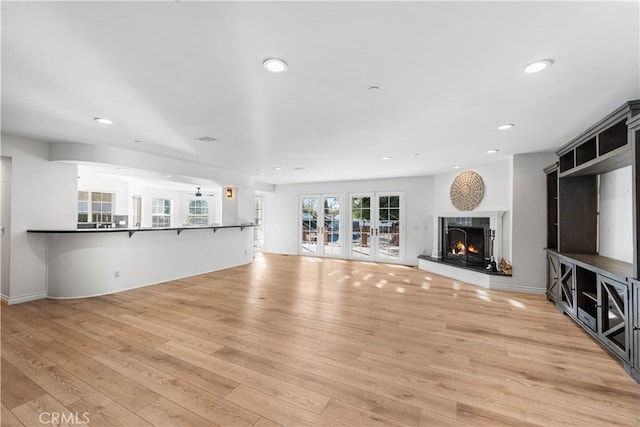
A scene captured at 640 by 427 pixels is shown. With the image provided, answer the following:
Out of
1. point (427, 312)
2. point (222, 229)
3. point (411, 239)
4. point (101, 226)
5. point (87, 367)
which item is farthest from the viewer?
point (411, 239)

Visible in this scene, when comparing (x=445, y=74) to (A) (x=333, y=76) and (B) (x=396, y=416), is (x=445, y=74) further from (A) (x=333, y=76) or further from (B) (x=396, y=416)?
(B) (x=396, y=416)

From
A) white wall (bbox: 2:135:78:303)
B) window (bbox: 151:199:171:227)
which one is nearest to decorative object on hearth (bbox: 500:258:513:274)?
white wall (bbox: 2:135:78:303)

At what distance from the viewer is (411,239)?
7438mm

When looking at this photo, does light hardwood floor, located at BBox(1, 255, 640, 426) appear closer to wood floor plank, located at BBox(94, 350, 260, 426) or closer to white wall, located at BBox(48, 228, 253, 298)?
wood floor plank, located at BBox(94, 350, 260, 426)

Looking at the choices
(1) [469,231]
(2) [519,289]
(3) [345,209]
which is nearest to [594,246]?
(2) [519,289]

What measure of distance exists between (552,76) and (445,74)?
2.81 feet

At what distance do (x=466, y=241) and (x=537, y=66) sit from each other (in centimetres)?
485

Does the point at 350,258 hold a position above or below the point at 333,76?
below

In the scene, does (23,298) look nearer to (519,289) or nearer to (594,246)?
(519,289)

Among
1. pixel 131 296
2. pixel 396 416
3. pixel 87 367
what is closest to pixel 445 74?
pixel 396 416

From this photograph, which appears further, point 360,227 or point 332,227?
point 332,227

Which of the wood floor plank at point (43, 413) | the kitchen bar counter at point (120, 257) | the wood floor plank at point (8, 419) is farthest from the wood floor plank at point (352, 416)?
the kitchen bar counter at point (120, 257)

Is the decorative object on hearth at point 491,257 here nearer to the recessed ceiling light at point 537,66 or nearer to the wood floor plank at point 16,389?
the recessed ceiling light at point 537,66

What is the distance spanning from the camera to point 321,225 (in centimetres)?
878
